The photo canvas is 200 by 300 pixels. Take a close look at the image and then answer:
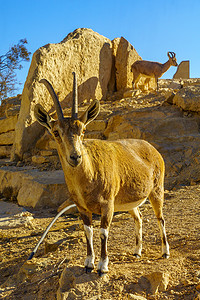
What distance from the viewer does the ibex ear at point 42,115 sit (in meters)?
3.63

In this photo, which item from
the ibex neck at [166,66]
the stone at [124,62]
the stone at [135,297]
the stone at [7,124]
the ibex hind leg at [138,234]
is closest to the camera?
the stone at [135,297]

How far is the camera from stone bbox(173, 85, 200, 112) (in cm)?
1006

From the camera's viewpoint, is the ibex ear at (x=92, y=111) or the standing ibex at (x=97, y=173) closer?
the standing ibex at (x=97, y=173)

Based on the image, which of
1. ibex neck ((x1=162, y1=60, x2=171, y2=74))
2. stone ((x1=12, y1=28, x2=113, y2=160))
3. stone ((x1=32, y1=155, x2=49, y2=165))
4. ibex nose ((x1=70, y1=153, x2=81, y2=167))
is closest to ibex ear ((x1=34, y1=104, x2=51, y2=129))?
ibex nose ((x1=70, y1=153, x2=81, y2=167))

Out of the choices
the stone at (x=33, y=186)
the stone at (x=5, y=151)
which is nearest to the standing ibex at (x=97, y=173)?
the stone at (x=33, y=186)

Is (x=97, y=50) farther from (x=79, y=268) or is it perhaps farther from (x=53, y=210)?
(x=79, y=268)

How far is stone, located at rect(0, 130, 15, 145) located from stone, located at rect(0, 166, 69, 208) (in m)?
2.58

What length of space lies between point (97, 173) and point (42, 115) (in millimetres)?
976

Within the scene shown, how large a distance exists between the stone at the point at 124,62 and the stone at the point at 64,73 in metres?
0.50

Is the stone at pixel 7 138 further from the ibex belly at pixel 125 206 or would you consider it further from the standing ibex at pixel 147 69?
the ibex belly at pixel 125 206

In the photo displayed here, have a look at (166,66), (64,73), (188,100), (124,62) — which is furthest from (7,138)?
(166,66)

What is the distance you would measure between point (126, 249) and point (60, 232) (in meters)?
2.04

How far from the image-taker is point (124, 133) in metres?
9.74

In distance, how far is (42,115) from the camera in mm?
3695
